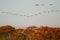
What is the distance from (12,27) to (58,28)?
757mm

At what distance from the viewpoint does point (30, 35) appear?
7.68 feet

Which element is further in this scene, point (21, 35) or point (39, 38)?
point (21, 35)

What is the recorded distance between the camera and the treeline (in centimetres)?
225

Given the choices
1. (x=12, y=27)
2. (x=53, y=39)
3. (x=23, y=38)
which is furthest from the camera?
(x=12, y=27)

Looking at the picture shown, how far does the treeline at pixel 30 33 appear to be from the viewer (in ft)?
7.37

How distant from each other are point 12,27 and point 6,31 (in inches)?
6.2

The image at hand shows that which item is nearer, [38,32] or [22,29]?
[38,32]

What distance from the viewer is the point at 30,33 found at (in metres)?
2.36

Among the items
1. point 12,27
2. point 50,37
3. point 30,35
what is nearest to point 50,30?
point 50,37

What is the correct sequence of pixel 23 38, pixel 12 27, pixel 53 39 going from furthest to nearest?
pixel 12 27, pixel 23 38, pixel 53 39

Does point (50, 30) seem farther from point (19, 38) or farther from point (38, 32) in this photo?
point (19, 38)

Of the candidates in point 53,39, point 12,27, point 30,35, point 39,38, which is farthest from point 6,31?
point 53,39

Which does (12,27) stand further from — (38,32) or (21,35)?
(38,32)

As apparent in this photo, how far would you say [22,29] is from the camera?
2.53 metres
